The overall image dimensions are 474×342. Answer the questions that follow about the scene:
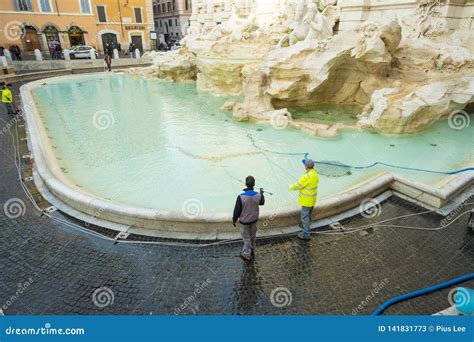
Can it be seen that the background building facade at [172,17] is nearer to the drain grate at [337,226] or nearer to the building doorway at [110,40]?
the building doorway at [110,40]

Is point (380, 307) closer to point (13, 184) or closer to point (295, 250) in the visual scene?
point (295, 250)

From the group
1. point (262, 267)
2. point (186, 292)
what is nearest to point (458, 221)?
point (262, 267)

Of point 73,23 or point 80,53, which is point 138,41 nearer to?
point 73,23

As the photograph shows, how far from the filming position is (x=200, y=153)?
8.50 meters

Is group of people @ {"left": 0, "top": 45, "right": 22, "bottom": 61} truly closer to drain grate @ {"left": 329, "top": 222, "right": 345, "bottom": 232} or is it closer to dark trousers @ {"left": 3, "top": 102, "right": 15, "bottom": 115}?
dark trousers @ {"left": 3, "top": 102, "right": 15, "bottom": 115}

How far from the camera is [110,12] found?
3366 cm

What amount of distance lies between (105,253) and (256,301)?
2.40 meters

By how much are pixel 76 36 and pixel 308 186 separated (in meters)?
35.7

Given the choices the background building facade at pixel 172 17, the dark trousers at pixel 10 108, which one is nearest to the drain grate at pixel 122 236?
the dark trousers at pixel 10 108

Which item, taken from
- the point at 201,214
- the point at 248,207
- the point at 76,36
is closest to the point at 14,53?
the point at 76,36

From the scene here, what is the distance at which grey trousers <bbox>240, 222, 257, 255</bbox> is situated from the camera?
4223 mm

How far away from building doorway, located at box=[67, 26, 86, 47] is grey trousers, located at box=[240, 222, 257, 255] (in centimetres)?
3499

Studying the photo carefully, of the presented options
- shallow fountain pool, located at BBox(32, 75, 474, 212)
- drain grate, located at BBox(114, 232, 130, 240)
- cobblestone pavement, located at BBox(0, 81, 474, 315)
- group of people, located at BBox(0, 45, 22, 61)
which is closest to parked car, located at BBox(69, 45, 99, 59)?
group of people, located at BBox(0, 45, 22, 61)

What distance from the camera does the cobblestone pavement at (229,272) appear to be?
12.2ft
